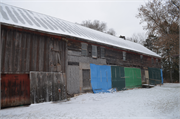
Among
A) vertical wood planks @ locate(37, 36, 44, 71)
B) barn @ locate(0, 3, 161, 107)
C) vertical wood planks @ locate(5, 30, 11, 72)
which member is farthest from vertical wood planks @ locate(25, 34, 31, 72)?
vertical wood planks @ locate(5, 30, 11, 72)

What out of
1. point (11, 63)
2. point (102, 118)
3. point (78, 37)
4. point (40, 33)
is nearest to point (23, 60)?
Result: point (11, 63)

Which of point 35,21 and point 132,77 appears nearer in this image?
point 35,21

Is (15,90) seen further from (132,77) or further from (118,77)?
(132,77)

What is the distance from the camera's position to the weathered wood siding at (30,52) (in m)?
7.61

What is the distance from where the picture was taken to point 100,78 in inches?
491

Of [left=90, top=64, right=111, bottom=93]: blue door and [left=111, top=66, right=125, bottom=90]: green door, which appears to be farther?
[left=111, top=66, right=125, bottom=90]: green door

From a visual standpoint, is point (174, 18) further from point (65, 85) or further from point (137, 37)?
point (137, 37)

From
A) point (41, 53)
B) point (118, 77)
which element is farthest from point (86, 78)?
point (118, 77)

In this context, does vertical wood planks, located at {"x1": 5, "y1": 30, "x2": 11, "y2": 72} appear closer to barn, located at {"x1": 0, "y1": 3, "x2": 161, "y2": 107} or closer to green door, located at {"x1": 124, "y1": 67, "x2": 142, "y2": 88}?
barn, located at {"x1": 0, "y1": 3, "x2": 161, "y2": 107}

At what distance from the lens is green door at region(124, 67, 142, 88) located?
15.8 meters

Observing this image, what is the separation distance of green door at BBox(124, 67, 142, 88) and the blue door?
342 centimetres

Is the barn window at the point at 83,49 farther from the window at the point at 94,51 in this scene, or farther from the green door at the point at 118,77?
the green door at the point at 118,77

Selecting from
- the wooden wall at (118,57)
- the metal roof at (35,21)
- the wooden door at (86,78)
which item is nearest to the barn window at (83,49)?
the wooden wall at (118,57)

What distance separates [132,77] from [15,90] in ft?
42.3
